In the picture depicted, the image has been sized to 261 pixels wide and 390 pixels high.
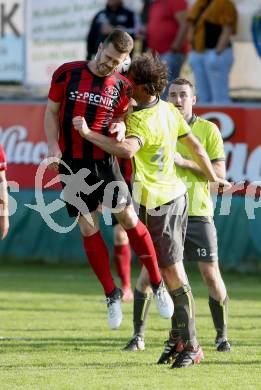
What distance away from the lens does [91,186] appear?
29.7ft

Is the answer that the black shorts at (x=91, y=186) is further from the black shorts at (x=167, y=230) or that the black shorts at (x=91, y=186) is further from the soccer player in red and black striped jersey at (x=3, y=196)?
the soccer player in red and black striped jersey at (x=3, y=196)

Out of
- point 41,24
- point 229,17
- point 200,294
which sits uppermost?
point 229,17

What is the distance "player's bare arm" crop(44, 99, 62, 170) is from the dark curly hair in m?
0.86

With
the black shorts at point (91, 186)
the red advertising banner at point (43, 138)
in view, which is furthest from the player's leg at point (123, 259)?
the black shorts at point (91, 186)

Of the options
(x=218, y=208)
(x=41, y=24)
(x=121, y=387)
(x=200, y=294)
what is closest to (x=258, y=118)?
(x=218, y=208)

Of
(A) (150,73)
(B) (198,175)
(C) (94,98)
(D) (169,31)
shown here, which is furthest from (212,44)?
(A) (150,73)

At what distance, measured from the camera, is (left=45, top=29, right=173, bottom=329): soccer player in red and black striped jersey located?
346 inches

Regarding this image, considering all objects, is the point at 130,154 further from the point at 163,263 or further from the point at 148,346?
the point at 148,346

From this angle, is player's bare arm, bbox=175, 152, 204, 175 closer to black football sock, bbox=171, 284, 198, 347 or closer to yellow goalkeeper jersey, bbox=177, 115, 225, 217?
yellow goalkeeper jersey, bbox=177, 115, 225, 217

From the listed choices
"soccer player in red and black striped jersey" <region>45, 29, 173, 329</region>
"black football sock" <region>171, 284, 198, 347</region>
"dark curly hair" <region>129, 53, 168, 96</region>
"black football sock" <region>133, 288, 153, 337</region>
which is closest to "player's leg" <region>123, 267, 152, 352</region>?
"black football sock" <region>133, 288, 153, 337</region>

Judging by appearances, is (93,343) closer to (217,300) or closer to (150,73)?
(217,300)

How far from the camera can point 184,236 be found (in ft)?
28.7

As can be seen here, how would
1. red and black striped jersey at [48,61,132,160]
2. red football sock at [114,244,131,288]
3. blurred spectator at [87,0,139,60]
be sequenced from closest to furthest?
red and black striped jersey at [48,61,132,160], red football sock at [114,244,131,288], blurred spectator at [87,0,139,60]

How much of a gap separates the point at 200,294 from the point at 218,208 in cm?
156
